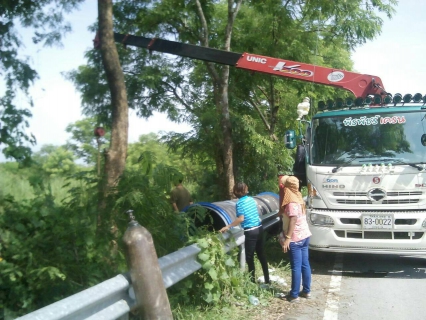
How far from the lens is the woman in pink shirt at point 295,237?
689 centimetres

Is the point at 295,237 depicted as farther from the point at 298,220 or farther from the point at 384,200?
the point at 384,200

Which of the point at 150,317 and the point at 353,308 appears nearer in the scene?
the point at 150,317

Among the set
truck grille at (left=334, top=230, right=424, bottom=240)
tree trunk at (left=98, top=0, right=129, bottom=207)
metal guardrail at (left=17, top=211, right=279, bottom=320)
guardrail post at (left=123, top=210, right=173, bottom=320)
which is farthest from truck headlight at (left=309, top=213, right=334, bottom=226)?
guardrail post at (left=123, top=210, right=173, bottom=320)

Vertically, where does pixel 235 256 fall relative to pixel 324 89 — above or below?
below

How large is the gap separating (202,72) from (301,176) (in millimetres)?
7808

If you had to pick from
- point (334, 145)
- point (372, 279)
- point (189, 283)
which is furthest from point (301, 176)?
point (189, 283)

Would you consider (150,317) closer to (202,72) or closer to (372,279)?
(372,279)

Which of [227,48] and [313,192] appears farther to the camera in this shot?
[227,48]

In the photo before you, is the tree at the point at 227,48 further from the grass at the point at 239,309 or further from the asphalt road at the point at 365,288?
the grass at the point at 239,309

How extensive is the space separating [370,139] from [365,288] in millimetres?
2557

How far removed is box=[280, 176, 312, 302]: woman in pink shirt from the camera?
22.6 feet

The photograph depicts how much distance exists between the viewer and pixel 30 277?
535 centimetres

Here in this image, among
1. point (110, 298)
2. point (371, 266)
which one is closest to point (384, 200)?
point (371, 266)

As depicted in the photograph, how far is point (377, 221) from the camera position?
8.38m
